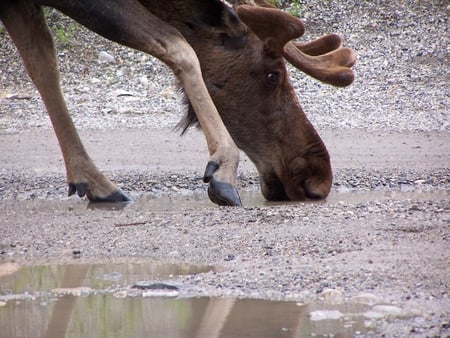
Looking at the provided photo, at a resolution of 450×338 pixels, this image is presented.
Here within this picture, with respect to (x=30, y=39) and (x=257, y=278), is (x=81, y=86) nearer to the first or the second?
(x=30, y=39)

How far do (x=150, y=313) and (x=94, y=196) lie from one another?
3.20 m

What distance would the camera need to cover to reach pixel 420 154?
→ 905 cm

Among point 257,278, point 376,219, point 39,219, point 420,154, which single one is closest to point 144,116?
point 420,154

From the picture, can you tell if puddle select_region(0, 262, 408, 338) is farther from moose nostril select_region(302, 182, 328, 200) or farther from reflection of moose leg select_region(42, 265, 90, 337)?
moose nostril select_region(302, 182, 328, 200)

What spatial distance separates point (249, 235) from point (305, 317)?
4.62 feet

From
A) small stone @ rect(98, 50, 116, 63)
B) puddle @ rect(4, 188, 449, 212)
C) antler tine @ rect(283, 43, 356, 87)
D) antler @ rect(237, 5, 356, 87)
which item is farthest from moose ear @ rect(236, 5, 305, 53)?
small stone @ rect(98, 50, 116, 63)

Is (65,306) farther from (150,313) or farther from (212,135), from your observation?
(212,135)

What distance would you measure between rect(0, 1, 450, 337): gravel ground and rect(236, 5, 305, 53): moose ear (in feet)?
3.37

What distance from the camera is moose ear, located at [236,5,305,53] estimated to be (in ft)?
21.7

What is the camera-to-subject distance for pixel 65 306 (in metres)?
4.30

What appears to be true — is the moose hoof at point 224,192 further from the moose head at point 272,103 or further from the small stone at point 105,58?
the small stone at point 105,58

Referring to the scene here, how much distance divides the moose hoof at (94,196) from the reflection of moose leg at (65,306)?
2214 mm

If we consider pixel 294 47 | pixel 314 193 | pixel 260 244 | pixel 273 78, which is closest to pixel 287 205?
pixel 314 193

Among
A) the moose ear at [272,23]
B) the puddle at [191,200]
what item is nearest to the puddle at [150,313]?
the puddle at [191,200]
